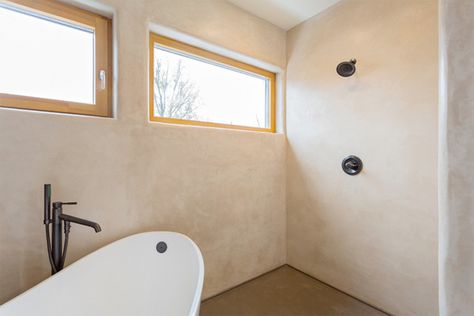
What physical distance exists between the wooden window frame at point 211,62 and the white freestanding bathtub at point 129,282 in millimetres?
917

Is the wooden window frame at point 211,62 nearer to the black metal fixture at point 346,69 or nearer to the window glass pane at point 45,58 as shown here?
the window glass pane at point 45,58

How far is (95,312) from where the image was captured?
119 centimetres

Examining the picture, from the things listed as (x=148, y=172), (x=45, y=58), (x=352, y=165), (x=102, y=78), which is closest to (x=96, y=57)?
(x=102, y=78)

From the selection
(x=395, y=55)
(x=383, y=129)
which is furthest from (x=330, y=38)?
(x=383, y=129)

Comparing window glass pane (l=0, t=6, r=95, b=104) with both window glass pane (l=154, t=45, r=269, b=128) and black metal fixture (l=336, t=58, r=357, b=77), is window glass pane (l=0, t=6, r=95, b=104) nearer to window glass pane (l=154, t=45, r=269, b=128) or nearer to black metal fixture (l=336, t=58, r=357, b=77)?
window glass pane (l=154, t=45, r=269, b=128)

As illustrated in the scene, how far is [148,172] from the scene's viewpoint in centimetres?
156

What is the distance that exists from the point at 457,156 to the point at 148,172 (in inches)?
60.7

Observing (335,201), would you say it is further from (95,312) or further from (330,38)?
(95,312)

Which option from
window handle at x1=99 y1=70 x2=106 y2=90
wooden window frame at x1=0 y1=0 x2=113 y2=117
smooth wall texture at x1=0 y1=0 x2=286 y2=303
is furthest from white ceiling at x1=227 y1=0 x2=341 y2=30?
window handle at x1=99 y1=70 x2=106 y2=90

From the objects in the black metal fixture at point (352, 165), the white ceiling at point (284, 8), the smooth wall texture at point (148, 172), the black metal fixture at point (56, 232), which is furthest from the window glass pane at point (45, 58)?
the black metal fixture at point (352, 165)

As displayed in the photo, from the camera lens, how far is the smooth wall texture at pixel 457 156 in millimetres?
440

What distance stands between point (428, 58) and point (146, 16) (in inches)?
76.2

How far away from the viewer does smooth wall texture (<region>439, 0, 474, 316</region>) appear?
17.3 inches

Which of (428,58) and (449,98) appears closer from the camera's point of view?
(449,98)
